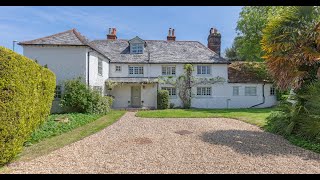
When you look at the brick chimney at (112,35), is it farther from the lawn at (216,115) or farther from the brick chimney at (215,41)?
the lawn at (216,115)

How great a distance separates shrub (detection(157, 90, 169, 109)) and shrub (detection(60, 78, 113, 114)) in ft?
24.2

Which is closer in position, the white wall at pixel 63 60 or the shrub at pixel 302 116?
the shrub at pixel 302 116

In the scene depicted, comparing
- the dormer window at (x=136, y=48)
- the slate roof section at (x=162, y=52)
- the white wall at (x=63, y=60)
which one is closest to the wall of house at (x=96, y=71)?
the white wall at (x=63, y=60)

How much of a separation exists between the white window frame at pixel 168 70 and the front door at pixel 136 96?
3191 millimetres

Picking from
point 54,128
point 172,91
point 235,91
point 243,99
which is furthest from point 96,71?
point 243,99

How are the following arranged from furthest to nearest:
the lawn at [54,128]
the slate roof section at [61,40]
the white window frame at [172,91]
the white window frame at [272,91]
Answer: the white window frame at [272,91] < the white window frame at [172,91] < the slate roof section at [61,40] < the lawn at [54,128]

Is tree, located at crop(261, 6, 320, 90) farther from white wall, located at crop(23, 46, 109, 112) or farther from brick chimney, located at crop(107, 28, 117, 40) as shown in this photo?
brick chimney, located at crop(107, 28, 117, 40)

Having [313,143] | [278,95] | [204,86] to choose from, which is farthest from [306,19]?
[278,95]

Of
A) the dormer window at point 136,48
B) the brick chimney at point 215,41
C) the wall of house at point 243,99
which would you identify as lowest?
the wall of house at point 243,99

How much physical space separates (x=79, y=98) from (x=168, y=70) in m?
11.8

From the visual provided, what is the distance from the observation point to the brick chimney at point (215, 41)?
30.5m

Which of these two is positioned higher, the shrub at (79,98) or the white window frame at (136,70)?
the white window frame at (136,70)

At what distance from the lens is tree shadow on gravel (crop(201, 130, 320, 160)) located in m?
8.02

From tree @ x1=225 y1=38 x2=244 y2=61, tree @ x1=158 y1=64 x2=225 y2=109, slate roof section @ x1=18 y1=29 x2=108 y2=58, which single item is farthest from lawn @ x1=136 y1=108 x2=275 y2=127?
tree @ x1=225 y1=38 x2=244 y2=61
